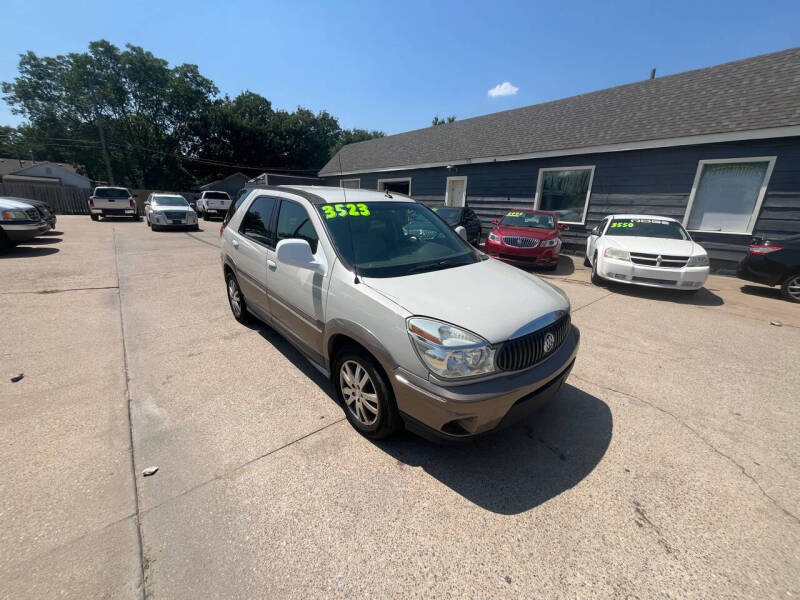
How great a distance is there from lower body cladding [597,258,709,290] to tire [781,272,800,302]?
169cm

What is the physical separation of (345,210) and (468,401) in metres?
1.96

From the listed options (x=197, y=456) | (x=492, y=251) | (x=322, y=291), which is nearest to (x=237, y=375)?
(x=197, y=456)

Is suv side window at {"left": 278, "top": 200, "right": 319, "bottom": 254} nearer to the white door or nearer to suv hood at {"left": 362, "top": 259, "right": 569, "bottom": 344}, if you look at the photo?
suv hood at {"left": 362, "top": 259, "right": 569, "bottom": 344}

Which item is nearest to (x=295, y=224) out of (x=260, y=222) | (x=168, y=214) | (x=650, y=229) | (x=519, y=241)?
(x=260, y=222)

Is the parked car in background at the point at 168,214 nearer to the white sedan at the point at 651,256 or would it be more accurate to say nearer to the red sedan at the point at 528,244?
the red sedan at the point at 528,244

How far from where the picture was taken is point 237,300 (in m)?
4.45

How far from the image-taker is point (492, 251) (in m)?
8.33

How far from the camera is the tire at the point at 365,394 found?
2.19m

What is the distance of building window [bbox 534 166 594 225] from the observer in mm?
10789

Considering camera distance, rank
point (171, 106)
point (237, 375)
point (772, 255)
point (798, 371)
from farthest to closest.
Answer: point (171, 106) → point (772, 255) → point (798, 371) → point (237, 375)

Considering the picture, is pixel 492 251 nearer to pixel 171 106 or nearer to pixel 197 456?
pixel 197 456

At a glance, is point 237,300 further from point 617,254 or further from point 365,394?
point 617,254

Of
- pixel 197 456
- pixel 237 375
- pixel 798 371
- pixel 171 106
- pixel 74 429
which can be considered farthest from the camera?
pixel 171 106

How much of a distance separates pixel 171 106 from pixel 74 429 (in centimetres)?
5813
